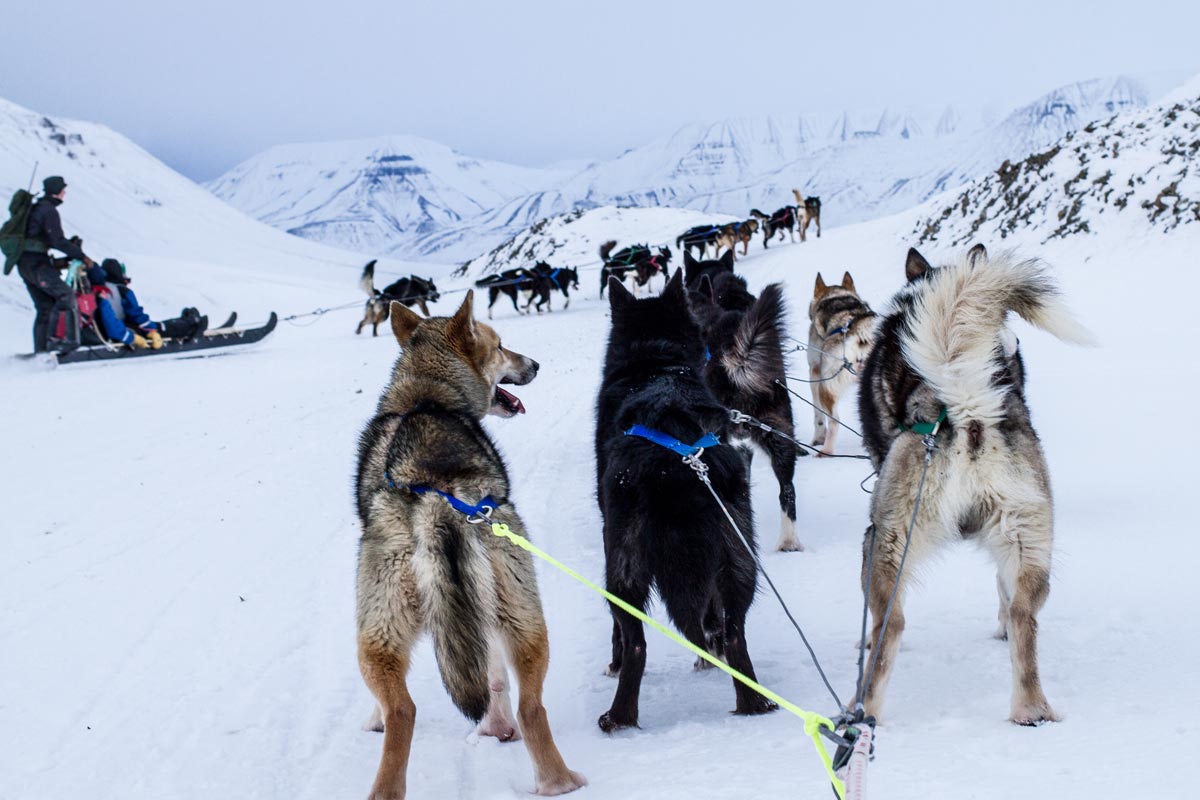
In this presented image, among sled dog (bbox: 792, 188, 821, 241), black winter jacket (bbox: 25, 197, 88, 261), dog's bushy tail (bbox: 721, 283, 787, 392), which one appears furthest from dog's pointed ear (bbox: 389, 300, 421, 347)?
sled dog (bbox: 792, 188, 821, 241)

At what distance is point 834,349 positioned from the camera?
227 inches

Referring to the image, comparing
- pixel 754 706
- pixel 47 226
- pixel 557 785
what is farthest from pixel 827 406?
pixel 47 226

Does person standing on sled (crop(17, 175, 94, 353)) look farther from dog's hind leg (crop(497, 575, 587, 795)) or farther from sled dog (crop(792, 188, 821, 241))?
sled dog (crop(792, 188, 821, 241))

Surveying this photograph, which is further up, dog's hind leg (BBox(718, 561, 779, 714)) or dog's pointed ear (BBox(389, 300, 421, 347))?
dog's pointed ear (BBox(389, 300, 421, 347))

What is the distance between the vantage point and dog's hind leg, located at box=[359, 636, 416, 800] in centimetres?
197

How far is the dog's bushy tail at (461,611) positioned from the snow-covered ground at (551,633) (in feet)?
1.10

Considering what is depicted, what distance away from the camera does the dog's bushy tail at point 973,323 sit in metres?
2.14

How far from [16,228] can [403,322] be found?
9118 millimetres

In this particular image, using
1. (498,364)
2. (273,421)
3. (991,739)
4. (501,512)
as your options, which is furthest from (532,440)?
(991,739)

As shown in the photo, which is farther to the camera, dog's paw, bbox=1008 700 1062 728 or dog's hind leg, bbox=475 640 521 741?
dog's hind leg, bbox=475 640 521 741

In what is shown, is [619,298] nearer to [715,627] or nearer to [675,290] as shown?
[675,290]

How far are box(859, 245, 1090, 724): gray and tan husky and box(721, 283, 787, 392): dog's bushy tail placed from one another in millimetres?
1996

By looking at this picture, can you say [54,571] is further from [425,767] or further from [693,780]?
[693,780]

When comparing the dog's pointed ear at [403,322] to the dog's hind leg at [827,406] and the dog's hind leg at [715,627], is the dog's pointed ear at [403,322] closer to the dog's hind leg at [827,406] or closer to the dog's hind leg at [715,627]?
the dog's hind leg at [715,627]
